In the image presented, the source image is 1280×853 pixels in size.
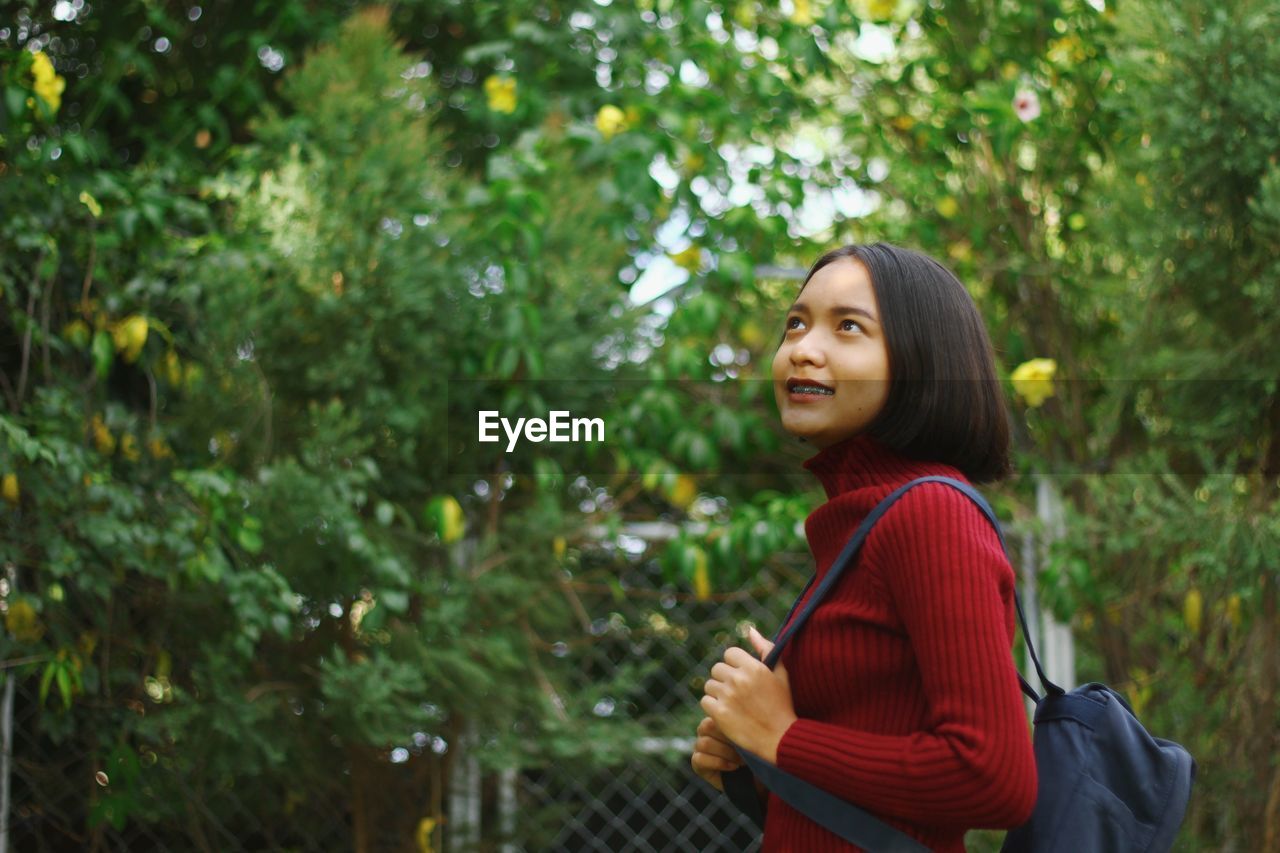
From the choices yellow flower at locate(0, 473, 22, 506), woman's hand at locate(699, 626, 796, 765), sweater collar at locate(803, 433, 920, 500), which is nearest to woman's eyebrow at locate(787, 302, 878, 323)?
sweater collar at locate(803, 433, 920, 500)

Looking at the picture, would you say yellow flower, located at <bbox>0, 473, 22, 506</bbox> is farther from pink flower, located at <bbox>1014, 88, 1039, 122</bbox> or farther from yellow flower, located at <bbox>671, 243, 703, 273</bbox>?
pink flower, located at <bbox>1014, 88, 1039, 122</bbox>

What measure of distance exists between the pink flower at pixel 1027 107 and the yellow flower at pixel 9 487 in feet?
7.56

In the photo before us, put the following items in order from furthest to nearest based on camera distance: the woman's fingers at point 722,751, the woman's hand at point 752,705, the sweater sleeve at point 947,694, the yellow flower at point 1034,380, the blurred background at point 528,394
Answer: the yellow flower at point 1034,380 → the blurred background at point 528,394 → the woman's fingers at point 722,751 → the woman's hand at point 752,705 → the sweater sleeve at point 947,694

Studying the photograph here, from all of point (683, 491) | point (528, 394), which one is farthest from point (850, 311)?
point (683, 491)

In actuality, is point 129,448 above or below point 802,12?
below

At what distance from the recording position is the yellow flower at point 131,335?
2646mm

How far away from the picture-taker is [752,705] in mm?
1095

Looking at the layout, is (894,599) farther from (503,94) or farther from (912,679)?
(503,94)

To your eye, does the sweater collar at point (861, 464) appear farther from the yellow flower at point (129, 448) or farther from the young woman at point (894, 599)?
the yellow flower at point (129, 448)

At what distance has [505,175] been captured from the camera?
2889 millimetres

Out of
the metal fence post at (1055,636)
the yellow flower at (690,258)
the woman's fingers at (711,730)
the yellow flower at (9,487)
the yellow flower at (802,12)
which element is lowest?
the metal fence post at (1055,636)

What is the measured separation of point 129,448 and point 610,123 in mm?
1310

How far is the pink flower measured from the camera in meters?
3.05

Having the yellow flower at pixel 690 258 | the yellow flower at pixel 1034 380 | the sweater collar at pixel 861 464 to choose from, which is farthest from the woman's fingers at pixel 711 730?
the yellow flower at pixel 690 258
